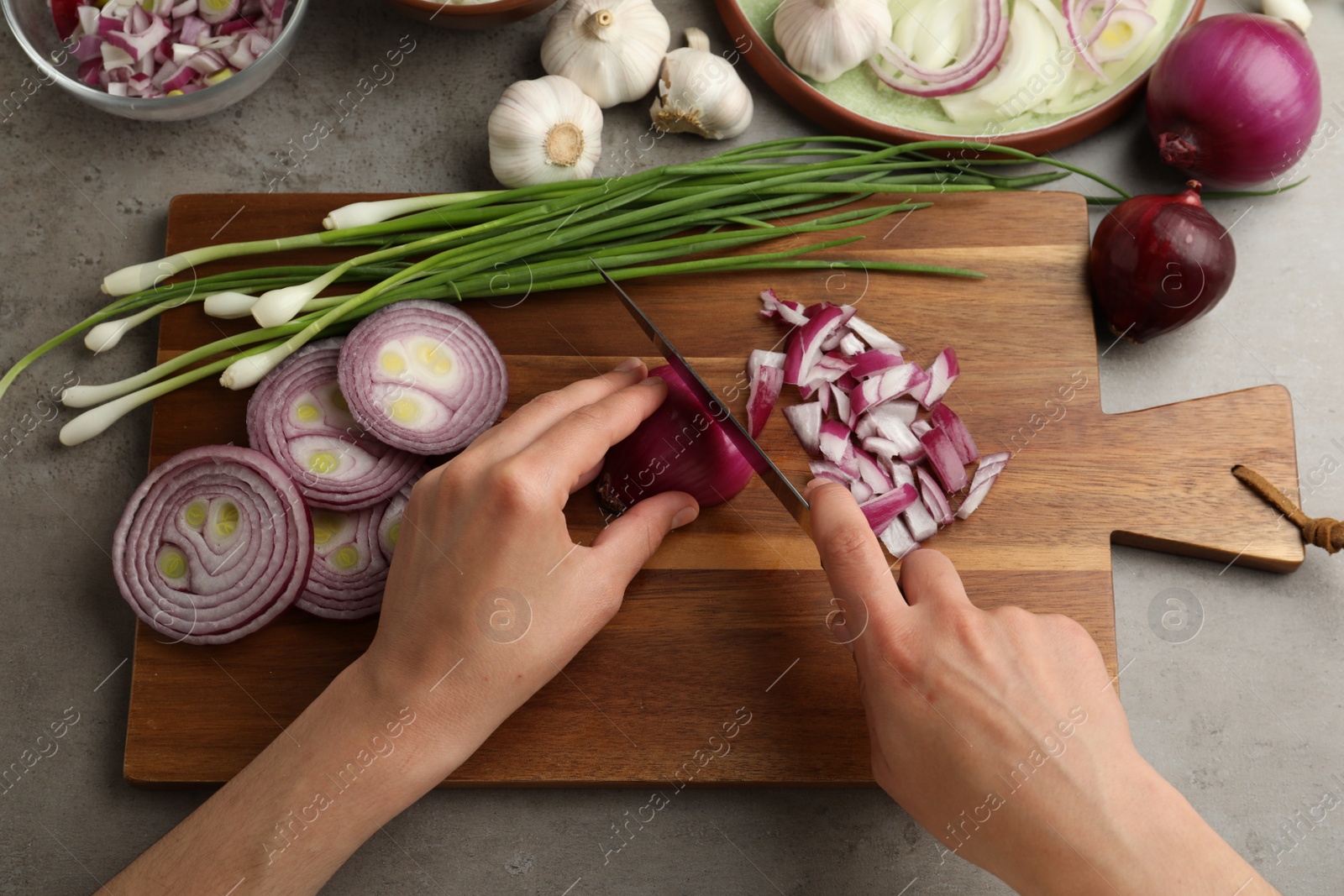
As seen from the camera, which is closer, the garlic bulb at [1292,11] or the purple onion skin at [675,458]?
the purple onion skin at [675,458]

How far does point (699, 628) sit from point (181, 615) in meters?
0.87

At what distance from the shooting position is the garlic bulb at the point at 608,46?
172cm

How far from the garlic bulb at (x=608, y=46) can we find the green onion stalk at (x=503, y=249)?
22 cm

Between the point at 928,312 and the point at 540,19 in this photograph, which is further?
the point at 540,19

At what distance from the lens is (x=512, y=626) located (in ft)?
4.51

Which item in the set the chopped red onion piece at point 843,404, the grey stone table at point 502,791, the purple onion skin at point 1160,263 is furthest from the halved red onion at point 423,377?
the purple onion skin at point 1160,263

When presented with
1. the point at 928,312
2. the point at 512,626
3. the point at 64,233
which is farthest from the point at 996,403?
the point at 64,233

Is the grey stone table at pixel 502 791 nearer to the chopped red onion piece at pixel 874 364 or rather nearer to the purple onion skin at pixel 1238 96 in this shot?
the purple onion skin at pixel 1238 96

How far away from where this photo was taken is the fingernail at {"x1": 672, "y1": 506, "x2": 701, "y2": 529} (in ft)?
5.09

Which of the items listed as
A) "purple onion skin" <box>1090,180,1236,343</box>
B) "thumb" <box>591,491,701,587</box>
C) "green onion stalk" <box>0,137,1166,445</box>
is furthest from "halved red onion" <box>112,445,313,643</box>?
"purple onion skin" <box>1090,180,1236,343</box>

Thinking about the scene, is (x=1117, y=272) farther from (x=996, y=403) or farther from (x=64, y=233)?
(x=64, y=233)

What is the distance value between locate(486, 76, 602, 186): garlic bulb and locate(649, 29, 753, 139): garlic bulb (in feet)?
0.48

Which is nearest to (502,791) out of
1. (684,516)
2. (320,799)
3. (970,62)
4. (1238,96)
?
(320,799)

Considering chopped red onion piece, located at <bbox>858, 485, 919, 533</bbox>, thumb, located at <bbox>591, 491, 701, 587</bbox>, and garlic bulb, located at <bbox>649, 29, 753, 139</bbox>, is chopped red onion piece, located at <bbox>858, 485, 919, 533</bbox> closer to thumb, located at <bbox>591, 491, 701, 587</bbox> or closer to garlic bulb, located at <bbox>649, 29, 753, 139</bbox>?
thumb, located at <bbox>591, 491, 701, 587</bbox>
